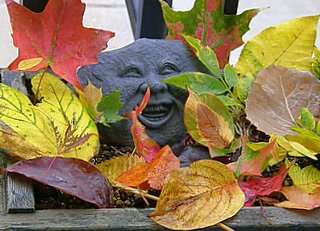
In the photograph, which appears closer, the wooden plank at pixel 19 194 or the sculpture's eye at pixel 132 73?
the wooden plank at pixel 19 194

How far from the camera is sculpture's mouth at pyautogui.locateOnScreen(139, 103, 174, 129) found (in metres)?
0.60

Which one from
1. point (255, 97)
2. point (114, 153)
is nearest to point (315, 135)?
point (255, 97)

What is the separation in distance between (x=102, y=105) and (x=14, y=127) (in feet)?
0.27

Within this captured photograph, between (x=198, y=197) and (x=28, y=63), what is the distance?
18 centimetres

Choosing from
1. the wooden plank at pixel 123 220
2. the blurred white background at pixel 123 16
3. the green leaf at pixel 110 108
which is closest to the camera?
the wooden plank at pixel 123 220

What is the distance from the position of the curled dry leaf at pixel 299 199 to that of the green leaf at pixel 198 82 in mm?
115

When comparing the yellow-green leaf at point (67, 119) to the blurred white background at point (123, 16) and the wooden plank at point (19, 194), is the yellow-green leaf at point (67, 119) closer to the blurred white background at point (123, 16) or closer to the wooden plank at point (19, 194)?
the wooden plank at point (19, 194)

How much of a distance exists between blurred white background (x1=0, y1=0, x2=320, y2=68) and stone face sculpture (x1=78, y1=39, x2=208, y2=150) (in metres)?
0.86

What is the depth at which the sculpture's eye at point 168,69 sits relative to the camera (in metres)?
0.61

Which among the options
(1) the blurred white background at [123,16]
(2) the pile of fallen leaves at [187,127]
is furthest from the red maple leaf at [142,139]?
(1) the blurred white background at [123,16]

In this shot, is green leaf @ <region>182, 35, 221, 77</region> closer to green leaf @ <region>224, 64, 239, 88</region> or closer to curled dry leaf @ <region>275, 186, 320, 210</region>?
green leaf @ <region>224, 64, 239, 88</region>

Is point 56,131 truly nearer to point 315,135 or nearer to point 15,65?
point 15,65

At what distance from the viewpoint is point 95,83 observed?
602 millimetres

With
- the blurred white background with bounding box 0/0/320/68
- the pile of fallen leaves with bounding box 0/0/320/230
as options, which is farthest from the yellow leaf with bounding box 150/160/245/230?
the blurred white background with bounding box 0/0/320/68
